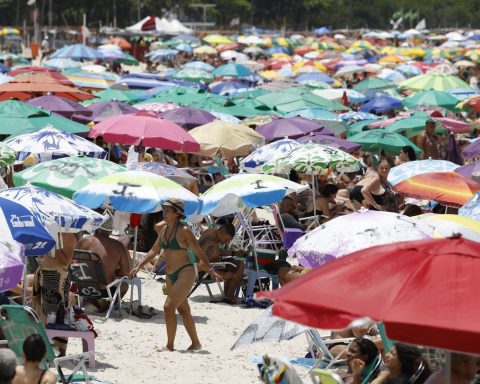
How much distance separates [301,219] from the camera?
12469mm

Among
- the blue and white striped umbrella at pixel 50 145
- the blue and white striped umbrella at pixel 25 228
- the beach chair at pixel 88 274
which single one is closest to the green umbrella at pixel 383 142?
the blue and white striped umbrella at pixel 50 145

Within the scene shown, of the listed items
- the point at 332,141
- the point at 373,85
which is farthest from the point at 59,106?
the point at 373,85

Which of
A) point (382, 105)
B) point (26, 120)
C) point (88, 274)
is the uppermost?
point (26, 120)

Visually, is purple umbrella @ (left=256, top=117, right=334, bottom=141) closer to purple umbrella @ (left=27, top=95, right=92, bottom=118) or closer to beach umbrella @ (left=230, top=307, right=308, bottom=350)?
purple umbrella @ (left=27, top=95, right=92, bottom=118)

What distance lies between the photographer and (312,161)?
470 inches

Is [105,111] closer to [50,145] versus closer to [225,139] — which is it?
[225,139]

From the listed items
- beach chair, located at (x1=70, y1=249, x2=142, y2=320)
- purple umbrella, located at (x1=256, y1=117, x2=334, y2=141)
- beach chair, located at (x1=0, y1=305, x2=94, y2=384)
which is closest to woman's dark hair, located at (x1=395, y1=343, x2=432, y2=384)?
→ beach chair, located at (x1=0, y1=305, x2=94, y2=384)

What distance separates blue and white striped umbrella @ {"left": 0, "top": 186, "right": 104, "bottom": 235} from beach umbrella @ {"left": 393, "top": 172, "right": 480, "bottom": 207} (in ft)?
13.0

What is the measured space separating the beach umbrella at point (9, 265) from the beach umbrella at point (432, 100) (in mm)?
17839

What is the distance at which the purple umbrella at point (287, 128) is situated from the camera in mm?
16328

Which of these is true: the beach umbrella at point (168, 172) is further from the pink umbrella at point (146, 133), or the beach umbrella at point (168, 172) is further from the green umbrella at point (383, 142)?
the green umbrella at point (383, 142)

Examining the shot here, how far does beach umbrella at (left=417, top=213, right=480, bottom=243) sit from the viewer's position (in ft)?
25.2

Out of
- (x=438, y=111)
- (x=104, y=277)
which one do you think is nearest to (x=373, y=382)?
(x=104, y=277)

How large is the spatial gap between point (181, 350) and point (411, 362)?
2954 millimetres
